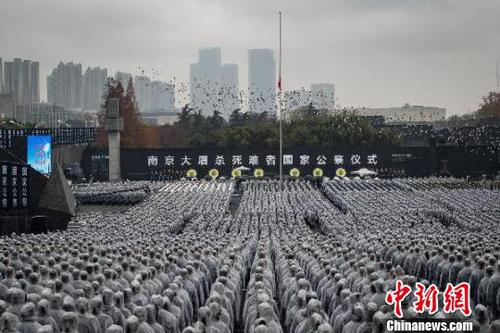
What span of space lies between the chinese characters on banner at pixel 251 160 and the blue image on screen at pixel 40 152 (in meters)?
13.1

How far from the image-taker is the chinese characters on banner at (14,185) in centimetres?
2536

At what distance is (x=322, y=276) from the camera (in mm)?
14234

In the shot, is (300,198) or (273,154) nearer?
(300,198)

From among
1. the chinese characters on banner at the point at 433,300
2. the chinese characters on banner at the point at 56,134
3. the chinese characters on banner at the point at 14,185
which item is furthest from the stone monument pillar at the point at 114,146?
the chinese characters on banner at the point at 433,300

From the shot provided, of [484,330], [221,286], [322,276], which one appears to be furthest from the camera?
[322,276]

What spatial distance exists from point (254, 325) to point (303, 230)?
52.9 feet

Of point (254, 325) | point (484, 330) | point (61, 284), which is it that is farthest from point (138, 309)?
point (484, 330)

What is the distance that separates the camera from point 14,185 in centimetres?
2569

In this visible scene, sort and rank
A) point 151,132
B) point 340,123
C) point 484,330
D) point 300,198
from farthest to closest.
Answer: point 151,132
point 340,123
point 300,198
point 484,330

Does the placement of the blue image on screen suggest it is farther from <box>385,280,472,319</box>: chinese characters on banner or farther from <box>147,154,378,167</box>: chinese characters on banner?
<box>385,280,472,319</box>: chinese characters on banner

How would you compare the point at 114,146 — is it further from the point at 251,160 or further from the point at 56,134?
the point at 251,160

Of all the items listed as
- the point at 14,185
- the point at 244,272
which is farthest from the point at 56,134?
the point at 244,272

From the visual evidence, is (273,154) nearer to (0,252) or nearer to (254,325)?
(0,252)

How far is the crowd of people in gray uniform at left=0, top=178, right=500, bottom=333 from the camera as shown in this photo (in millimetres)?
9898
